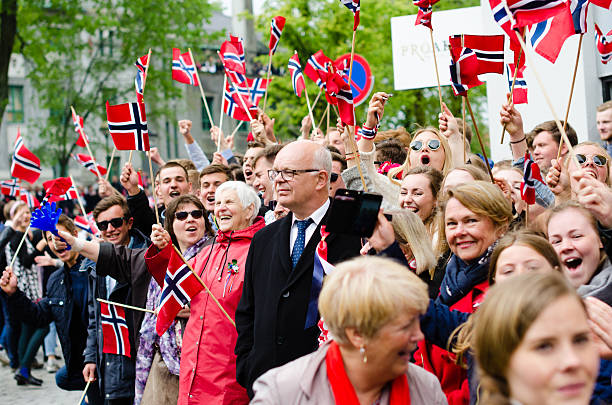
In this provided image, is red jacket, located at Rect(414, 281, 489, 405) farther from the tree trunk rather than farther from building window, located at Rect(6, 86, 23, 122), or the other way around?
building window, located at Rect(6, 86, 23, 122)

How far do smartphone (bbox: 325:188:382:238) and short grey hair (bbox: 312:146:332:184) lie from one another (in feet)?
4.20

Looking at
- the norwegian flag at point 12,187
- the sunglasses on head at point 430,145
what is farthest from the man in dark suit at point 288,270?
the norwegian flag at point 12,187

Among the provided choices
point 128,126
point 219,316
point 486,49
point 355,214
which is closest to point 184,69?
point 128,126

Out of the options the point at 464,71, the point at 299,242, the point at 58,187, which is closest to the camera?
the point at 299,242

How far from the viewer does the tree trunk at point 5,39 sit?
20.8m

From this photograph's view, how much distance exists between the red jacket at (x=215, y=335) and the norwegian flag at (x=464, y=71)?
166cm

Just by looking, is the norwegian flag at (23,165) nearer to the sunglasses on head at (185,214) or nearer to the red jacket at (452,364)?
the sunglasses on head at (185,214)

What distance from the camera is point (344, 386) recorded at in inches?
114

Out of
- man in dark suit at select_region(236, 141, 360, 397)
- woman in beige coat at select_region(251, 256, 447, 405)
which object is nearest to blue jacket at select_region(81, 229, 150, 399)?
man in dark suit at select_region(236, 141, 360, 397)

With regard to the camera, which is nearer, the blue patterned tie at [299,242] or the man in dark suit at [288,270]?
the man in dark suit at [288,270]

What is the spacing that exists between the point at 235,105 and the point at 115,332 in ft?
14.2

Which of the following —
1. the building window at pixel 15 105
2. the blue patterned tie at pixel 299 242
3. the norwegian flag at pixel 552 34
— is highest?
the building window at pixel 15 105

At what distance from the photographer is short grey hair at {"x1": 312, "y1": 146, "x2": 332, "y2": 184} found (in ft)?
15.6

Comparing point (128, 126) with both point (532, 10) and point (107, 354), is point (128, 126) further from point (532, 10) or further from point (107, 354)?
point (532, 10)
